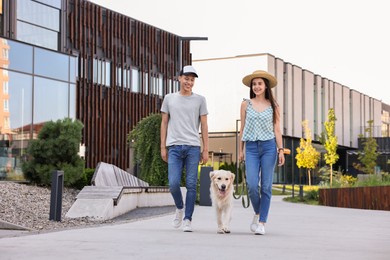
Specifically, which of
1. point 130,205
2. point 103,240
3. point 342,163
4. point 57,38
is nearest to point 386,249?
point 103,240

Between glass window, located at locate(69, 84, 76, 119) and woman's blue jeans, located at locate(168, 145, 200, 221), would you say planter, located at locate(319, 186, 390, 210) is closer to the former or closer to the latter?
glass window, located at locate(69, 84, 76, 119)

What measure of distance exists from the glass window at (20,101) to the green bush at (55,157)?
173 inches

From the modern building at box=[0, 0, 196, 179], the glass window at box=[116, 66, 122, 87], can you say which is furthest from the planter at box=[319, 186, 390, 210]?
the glass window at box=[116, 66, 122, 87]

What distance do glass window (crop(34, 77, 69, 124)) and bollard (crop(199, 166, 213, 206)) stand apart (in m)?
7.51

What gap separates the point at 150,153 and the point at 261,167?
15.2 m

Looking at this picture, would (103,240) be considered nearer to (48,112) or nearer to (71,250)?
(71,250)

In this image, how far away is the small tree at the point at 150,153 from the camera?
24.2 m

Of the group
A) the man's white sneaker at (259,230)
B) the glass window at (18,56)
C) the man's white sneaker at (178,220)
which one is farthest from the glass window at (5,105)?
the man's white sneaker at (259,230)

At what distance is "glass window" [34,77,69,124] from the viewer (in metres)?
27.7

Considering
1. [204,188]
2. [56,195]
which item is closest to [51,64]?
[204,188]

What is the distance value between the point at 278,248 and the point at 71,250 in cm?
204

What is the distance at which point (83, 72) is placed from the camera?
4803 cm

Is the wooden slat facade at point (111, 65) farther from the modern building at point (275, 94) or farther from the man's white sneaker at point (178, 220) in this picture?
the man's white sneaker at point (178, 220)

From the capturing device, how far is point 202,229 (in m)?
10.5
